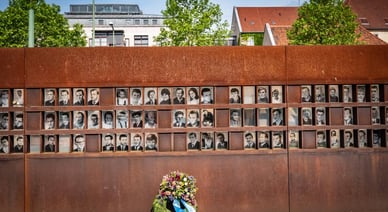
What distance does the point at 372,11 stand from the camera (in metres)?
60.4

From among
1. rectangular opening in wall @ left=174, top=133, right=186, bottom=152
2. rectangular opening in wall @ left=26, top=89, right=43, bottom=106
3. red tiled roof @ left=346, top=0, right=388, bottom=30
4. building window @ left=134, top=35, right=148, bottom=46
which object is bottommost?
rectangular opening in wall @ left=174, top=133, right=186, bottom=152

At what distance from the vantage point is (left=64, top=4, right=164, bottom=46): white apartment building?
5647cm

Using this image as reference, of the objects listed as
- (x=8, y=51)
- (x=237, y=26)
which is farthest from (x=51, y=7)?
(x=237, y=26)

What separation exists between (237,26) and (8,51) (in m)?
64.4

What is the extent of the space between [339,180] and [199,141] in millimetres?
2435

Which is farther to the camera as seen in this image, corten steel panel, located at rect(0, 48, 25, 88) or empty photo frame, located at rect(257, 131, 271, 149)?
empty photo frame, located at rect(257, 131, 271, 149)

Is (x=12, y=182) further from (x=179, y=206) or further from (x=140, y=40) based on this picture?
(x=140, y=40)

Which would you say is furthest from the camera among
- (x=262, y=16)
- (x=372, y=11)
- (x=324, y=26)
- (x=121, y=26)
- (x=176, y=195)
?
(x=262, y=16)

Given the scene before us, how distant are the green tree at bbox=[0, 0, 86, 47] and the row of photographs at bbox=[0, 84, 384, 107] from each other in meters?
22.0

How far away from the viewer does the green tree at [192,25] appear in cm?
2942

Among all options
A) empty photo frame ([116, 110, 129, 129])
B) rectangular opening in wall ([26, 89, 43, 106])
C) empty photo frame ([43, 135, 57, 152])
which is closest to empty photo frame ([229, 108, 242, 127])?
empty photo frame ([116, 110, 129, 129])

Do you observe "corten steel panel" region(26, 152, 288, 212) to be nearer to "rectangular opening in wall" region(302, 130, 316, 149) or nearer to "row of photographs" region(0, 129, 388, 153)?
"row of photographs" region(0, 129, 388, 153)

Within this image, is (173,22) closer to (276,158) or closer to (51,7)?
(51,7)

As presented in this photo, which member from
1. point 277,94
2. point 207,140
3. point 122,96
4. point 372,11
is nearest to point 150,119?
point 122,96
